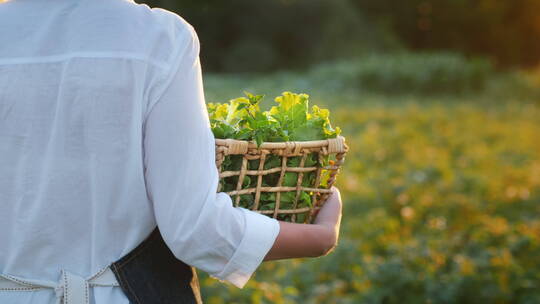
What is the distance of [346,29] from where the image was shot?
28.5 meters

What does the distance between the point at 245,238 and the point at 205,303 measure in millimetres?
2405

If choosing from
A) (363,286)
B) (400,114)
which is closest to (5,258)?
(363,286)

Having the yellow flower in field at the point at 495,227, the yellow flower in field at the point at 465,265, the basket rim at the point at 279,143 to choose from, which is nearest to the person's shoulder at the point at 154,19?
the basket rim at the point at 279,143

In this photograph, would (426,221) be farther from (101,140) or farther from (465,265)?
(101,140)

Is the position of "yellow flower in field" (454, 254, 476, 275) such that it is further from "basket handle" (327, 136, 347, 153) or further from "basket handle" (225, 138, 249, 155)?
"basket handle" (225, 138, 249, 155)

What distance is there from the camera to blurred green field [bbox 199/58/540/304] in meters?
3.75

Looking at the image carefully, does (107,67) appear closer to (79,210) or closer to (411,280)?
(79,210)

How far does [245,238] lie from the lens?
1214mm

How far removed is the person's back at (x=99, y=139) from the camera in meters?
1.12

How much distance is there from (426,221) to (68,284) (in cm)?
466

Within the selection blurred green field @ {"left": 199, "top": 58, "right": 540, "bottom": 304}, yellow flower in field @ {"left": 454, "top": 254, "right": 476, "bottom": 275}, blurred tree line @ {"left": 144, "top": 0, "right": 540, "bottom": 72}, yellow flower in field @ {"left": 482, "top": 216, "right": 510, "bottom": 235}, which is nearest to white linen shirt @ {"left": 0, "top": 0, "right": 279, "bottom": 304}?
blurred green field @ {"left": 199, "top": 58, "right": 540, "bottom": 304}

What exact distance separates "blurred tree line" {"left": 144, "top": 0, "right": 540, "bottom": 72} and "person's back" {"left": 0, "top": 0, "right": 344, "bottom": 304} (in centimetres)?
2530

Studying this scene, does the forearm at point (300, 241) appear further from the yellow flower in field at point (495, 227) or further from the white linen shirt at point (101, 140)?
the yellow flower in field at point (495, 227)

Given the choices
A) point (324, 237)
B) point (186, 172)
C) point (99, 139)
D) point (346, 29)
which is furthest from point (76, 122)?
point (346, 29)
